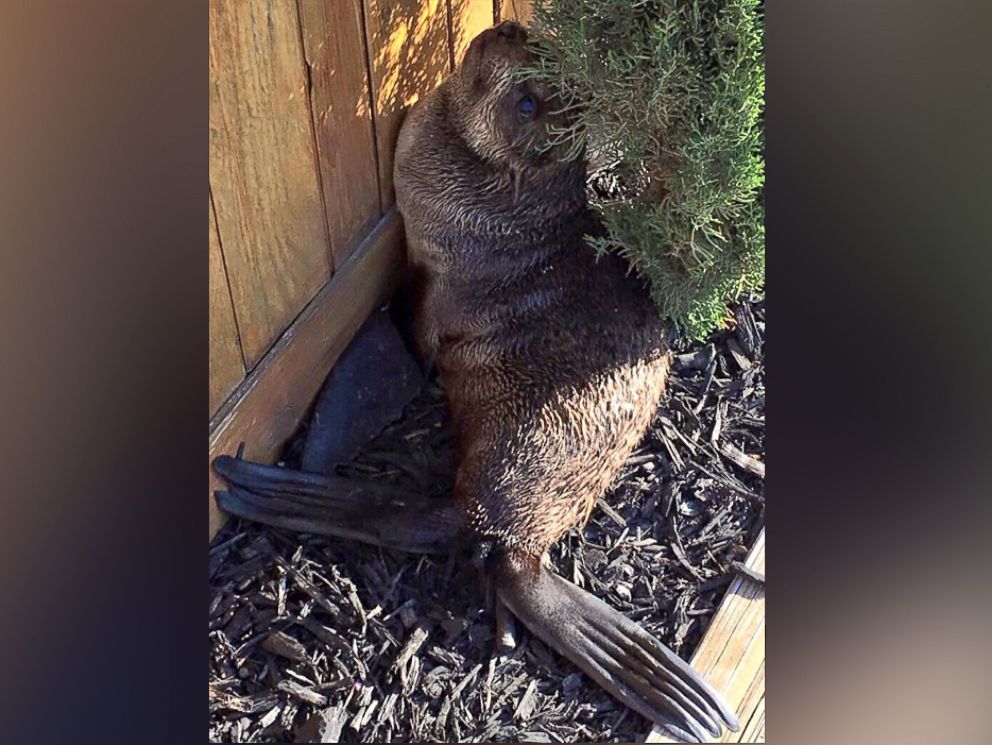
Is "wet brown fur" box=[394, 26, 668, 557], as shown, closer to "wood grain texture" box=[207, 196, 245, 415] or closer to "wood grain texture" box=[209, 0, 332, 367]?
"wood grain texture" box=[209, 0, 332, 367]

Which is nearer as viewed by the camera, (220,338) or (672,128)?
(672,128)

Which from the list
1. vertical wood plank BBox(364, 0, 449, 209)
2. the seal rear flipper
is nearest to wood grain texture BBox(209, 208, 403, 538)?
vertical wood plank BBox(364, 0, 449, 209)

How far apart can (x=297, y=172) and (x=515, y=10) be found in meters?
0.42

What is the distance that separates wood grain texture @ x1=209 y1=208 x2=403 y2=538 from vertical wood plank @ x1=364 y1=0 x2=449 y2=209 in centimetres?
18

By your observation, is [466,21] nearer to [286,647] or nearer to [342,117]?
[342,117]

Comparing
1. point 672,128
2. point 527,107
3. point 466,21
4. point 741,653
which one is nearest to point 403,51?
point 466,21

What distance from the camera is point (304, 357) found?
67.1 inches

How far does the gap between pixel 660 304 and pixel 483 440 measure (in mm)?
350

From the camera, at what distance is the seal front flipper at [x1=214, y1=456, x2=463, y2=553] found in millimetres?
1665

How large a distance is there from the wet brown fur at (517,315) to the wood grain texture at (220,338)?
11.7 inches

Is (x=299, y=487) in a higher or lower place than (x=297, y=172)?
lower
